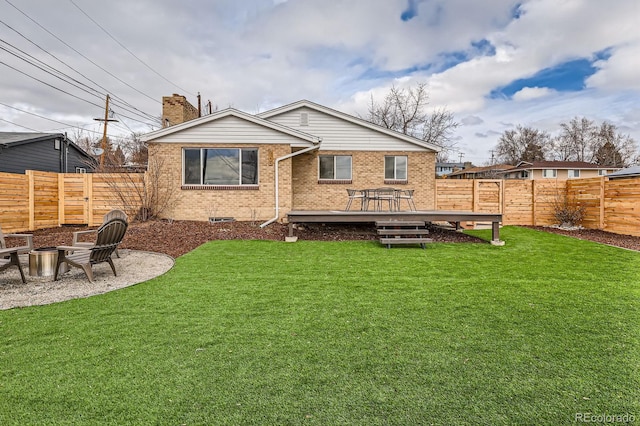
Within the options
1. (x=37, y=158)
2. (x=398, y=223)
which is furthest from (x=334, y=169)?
(x=37, y=158)

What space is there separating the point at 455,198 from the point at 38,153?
24589mm

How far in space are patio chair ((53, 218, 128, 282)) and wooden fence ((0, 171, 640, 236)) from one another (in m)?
7.53

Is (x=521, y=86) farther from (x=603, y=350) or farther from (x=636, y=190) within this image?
(x=603, y=350)

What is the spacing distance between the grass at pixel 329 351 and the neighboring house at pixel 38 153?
52.4 feet

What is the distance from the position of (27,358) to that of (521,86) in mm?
29278

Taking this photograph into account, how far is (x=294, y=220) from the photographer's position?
33.8 ft

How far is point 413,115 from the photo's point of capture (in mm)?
30953

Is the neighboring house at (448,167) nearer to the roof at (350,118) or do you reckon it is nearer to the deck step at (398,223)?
the roof at (350,118)

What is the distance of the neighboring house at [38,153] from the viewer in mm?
18969

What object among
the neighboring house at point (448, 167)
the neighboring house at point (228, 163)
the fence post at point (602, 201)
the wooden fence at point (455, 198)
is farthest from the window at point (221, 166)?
the neighboring house at point (448, 167)

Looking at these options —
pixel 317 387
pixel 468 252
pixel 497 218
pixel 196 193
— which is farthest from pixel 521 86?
pixel 317 387

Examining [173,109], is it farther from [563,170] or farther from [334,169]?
[563,170]

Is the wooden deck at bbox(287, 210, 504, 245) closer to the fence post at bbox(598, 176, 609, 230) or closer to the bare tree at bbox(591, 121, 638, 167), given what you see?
the fence post at bbox(598, 176, 609, 230)

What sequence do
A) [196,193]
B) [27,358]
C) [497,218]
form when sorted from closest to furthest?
[27,358]
[497,218]
[196,193]
